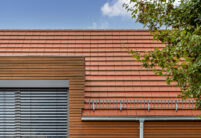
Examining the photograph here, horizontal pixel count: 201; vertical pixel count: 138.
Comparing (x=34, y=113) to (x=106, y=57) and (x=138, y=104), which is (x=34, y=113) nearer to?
(x=138, y=104)

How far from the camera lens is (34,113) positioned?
21.0ft

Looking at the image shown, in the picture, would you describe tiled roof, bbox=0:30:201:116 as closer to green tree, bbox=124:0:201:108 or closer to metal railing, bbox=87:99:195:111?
metal railing, bbox=87:99:195:111

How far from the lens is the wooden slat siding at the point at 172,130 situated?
6.29 meters

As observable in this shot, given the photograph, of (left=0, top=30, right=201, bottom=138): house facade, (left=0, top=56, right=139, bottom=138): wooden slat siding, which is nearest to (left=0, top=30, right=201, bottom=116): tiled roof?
(left=0, top=30, right=201, bottom=138): house facade

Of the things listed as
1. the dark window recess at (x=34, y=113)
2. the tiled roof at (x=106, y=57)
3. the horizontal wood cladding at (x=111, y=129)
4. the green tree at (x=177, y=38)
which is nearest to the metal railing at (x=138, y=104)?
the tiled roof at (x=106, y=57)

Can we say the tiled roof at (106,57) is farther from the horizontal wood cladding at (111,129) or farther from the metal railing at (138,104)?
the horizontal wood cladding at (111,129)

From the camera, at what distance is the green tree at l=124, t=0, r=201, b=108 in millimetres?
3990

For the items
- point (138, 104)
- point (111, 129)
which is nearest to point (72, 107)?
point (111, 129)

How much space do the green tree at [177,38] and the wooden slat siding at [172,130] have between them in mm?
1872

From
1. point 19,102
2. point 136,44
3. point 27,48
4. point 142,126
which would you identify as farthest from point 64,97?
point 136,44

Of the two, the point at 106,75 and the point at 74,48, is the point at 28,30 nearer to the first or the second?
the point at 74,48

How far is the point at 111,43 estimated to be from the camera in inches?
352

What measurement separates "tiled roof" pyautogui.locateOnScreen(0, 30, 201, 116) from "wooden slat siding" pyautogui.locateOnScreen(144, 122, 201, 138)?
31cm

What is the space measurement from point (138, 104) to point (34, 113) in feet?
10.6
